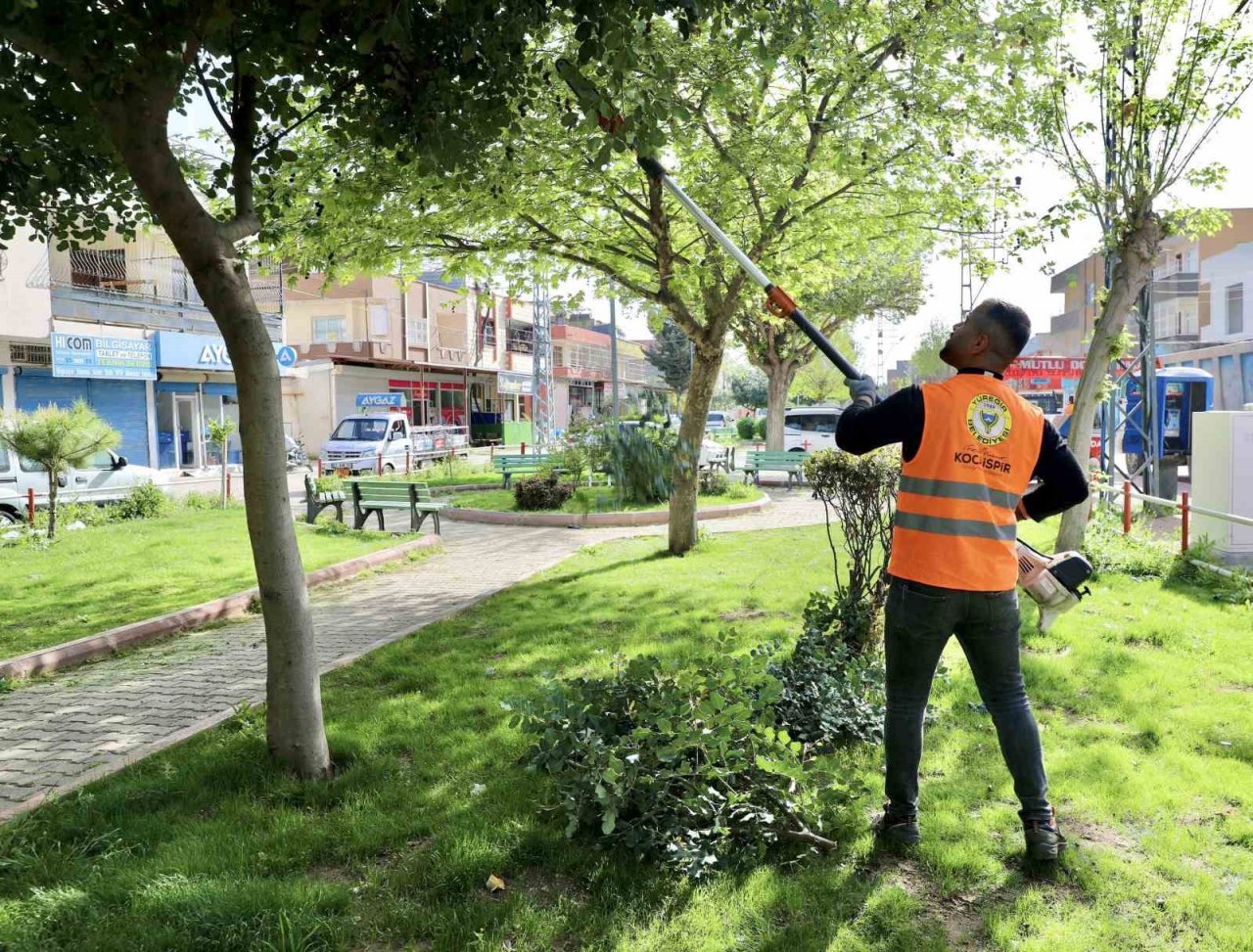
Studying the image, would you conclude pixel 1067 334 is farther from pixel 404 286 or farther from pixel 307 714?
pixel 307 714

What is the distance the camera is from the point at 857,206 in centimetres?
1005

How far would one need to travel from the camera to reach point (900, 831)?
3.40m

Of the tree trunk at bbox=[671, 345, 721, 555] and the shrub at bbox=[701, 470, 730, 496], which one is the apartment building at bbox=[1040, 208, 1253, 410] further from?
the tree trunk at bbox=[671, 345, 721, 555]

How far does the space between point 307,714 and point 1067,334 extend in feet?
224

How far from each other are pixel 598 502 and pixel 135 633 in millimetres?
9415

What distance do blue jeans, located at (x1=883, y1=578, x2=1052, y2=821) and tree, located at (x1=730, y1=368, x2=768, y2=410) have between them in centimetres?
6465

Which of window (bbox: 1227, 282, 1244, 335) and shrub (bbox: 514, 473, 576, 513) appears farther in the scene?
window (bbox: 1227, 282, 1244, 335)

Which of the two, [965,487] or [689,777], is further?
[689,777]

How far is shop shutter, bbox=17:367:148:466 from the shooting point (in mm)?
22609

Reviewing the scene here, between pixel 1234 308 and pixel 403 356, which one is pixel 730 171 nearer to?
pixel 403 356

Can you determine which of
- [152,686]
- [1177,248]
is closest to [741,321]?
[152,686]

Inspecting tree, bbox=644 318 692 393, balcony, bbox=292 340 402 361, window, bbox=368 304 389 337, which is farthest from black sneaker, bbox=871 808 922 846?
tree, bbox=644 318 692 393

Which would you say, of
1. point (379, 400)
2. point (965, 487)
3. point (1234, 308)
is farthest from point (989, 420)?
point (1234, 308)

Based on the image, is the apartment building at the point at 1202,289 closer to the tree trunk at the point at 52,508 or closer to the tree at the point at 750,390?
the tree at the point at 750,390
